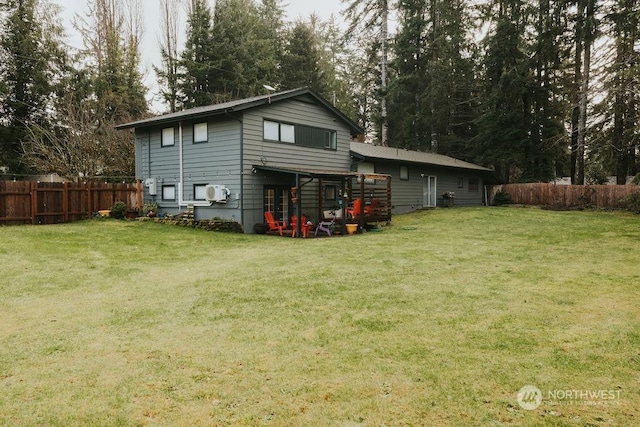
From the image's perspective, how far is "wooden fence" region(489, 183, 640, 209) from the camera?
65.6 feet

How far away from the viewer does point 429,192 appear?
977 inches

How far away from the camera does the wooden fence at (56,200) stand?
15.1 meters

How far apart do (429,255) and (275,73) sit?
30803 millimetres

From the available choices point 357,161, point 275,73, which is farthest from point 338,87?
point 357,161

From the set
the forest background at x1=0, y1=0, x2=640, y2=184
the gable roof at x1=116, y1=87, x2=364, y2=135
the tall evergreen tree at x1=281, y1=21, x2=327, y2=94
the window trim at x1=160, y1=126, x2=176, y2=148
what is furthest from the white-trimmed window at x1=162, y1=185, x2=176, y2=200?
the tall evergreen tree at x1=281, y1=21, x2=327, y2=94

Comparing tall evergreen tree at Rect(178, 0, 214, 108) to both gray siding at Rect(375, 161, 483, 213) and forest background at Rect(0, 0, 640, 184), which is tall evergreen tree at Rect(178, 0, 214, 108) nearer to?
forest background at Rect(0, 0, 640, 184)

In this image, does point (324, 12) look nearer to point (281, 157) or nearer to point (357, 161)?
point (357, 161)

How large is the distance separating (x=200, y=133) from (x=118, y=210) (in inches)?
187

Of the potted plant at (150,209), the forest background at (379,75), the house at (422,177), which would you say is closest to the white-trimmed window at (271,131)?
the house at (422,177)

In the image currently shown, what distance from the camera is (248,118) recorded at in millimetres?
15305

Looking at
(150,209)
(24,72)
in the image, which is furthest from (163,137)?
(24,72)

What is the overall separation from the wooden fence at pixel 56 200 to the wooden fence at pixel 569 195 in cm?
2135

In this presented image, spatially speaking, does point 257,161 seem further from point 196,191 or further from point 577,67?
point 577,67

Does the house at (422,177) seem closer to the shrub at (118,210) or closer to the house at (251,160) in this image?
the house at (251,160)
